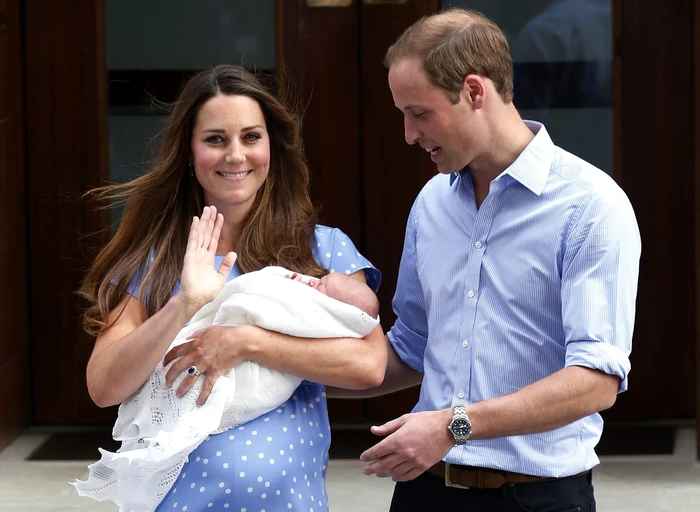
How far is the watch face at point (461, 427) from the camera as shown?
2393 mm

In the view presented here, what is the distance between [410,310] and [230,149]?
1.77 feet

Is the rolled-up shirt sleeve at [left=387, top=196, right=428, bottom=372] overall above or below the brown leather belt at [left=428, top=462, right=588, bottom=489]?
above

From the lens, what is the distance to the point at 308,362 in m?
2.79

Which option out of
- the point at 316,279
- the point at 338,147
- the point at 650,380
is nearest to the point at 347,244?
the point at 316,279

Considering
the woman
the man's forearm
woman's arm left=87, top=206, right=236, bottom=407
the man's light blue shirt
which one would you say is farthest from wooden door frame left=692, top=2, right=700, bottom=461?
the man's forearm

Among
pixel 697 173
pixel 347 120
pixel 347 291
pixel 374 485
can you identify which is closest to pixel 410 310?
pixel 347 291

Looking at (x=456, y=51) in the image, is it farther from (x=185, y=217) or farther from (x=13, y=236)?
(x=13, y=236)

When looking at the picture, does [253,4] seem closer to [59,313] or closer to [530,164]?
[59,313]

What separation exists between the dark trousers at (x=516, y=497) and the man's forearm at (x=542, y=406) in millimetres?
226

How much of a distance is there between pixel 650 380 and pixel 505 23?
1580 millimetres

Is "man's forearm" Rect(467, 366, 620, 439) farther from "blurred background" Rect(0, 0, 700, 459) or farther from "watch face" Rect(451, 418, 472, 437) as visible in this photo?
"blurred background" Rect(0, 0, 700, 459)

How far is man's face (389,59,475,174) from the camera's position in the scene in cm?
255

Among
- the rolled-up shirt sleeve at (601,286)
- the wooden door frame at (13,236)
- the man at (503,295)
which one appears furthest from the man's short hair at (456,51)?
the wooden door frame at (13,236)

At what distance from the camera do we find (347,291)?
2.89 meters
